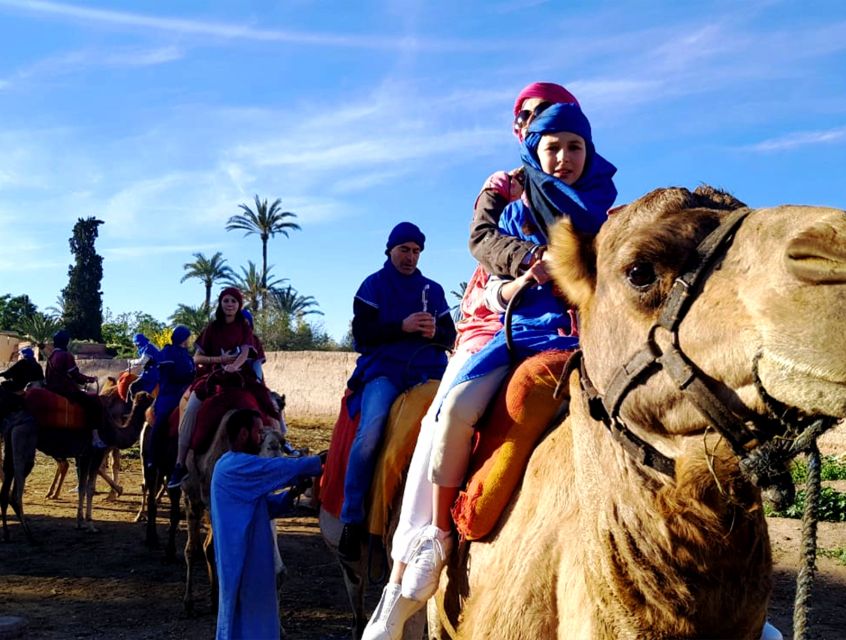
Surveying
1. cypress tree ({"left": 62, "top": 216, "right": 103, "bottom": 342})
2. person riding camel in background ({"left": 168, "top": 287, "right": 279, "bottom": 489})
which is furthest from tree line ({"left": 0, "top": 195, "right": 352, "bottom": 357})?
person riding camel in background ({"left": 168, "top": 287, "right": 279, "bottom": 489})

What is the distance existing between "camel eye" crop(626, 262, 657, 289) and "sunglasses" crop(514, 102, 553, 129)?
169 centimetres

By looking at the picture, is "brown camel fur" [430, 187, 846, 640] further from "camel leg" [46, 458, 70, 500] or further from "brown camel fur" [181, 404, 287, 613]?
"camel leg" [46, 458, 70, 500]

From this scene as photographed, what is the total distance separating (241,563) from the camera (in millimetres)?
5387

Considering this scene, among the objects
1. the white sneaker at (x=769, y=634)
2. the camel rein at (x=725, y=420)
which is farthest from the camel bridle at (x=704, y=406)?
the white sneaker at (x=769, y=634)

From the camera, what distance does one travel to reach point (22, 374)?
11.7 m

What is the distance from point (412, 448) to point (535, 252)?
75.9 inches

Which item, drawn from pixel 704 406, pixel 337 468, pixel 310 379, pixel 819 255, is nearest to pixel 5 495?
pixel 337 468

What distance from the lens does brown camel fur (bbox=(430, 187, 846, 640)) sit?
4.65 feet

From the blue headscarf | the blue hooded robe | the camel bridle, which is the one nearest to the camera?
the camel bridle

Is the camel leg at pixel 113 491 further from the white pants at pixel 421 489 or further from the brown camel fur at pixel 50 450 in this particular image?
the white pants at pixel 421 489

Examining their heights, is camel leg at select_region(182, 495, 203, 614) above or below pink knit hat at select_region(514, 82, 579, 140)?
below

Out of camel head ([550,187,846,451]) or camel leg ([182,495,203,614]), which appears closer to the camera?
camel head ([550,187,846,451])

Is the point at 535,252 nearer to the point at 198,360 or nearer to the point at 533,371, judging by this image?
the point at 533,371

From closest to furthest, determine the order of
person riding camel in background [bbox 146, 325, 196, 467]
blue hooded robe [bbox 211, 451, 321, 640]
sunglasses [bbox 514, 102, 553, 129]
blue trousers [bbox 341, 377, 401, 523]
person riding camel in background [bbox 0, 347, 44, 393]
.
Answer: sunglasses [bbox 514, 102, 553, 129]
blue trousers [bbox 341, 377, 401, 523]
blue hooded robe [bbox 211, 451, 321, 640]
person riding camel in background [bbox 146, 325, 196, 467]
person riding camel in background [bbox 0, 347, 44, 393]
